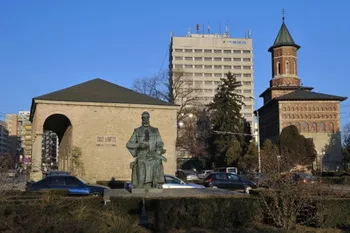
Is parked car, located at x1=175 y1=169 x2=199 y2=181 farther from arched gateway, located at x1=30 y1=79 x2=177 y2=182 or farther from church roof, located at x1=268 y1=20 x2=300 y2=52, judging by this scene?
church roof, located at x1=268 y1=20 x2=300 y2=52

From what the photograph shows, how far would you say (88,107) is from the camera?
42.4 m

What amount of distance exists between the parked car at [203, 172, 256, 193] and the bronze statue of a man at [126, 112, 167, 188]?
49.0 feet

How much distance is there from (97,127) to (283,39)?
56.6 m

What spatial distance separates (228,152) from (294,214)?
161 ft

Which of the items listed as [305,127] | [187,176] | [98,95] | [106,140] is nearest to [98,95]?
[98,95]

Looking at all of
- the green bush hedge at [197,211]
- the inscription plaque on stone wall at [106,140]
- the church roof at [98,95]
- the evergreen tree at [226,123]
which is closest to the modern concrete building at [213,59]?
the evergreen tree at [226,123]

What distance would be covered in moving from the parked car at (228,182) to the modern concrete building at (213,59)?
108893 millimetres

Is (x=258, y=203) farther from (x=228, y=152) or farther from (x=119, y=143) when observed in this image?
(x=228, y=152)

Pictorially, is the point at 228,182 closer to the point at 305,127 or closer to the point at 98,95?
the point at 98,95

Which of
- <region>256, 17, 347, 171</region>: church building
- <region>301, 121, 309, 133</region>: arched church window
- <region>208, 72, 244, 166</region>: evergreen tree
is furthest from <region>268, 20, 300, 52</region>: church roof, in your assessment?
<region>208, 72, 244, 166</region>: evergreen tree

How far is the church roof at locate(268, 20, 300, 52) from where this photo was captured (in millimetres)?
87500

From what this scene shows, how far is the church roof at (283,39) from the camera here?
287 ft

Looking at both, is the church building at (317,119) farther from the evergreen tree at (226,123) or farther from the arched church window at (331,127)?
the evergreen tree at (226,123)

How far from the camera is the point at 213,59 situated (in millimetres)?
144375
